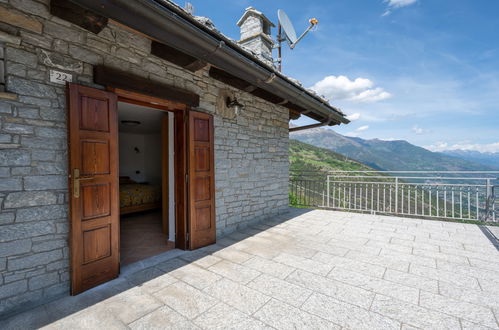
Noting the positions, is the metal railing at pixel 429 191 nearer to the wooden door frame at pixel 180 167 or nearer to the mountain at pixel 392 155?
the wooden door frame at pixel 180 167

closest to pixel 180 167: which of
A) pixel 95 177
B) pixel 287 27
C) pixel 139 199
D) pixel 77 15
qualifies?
pixel 95 177

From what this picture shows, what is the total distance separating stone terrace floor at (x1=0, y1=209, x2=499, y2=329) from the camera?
68.5 inches

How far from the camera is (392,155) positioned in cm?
14288

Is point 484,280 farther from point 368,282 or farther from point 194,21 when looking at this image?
point 194,21

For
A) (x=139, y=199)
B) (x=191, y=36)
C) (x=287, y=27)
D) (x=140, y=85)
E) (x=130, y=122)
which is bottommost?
(x=139, y=199)

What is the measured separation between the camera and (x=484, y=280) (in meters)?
2.40

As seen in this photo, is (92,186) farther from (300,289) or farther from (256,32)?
(256,32)

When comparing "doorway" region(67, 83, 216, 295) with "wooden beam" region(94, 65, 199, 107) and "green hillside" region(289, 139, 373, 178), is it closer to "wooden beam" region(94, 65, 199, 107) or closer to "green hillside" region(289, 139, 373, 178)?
"wooden beam" region(94, 65, 199, 107)

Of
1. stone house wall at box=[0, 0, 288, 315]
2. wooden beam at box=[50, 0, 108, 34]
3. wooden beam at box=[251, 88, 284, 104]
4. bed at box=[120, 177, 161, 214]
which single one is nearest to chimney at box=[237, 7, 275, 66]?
wooden beam at box=[251, 88, 284, 104]

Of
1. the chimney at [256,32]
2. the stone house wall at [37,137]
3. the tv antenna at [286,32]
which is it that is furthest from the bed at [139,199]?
the tv antenna at [286,32]

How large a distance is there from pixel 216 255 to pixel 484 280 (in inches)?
127

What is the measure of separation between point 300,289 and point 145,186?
219 inches

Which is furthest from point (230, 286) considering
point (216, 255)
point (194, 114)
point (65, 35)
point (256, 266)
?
point (65, 35)

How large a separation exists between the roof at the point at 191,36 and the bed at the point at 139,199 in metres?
4.02
